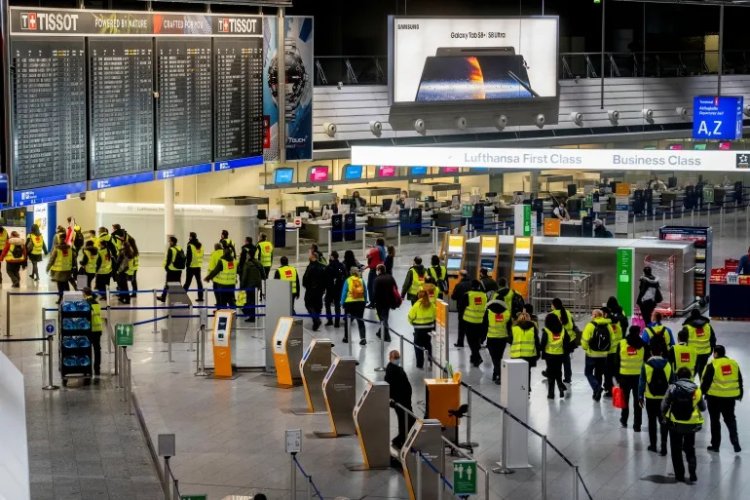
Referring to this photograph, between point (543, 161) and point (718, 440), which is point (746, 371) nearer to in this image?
point (718, 440)

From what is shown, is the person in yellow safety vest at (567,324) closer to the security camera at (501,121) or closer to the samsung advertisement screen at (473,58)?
the samsung advertisement screen at (473,58)

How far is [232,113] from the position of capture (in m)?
20.8

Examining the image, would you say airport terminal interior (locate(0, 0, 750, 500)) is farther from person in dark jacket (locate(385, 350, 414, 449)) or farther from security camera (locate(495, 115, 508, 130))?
security camera (locate(495, 115, 508, 130))

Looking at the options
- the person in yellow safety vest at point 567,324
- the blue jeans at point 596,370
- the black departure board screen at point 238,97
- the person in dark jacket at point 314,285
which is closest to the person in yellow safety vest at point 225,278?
the person in dark jacket at point 314,285

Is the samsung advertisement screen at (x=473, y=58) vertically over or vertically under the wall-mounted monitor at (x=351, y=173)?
over

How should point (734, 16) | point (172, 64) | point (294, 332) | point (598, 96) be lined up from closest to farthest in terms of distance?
point (294, 332)
point (172, 64)
point (598, 96)
point (734, 16)

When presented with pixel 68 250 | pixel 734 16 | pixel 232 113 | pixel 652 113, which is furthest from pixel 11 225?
pixel 734 16

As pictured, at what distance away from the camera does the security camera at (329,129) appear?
32.0 metres

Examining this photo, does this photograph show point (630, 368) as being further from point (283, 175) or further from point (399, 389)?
point (283, 175)

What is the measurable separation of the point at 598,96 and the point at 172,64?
20.3m

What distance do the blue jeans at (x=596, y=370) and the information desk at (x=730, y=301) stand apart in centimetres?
598

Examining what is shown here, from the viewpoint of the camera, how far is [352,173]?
113ft

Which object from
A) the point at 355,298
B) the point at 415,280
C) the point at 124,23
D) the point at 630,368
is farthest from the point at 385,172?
the point at 630,368

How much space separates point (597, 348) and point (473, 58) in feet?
49.8
